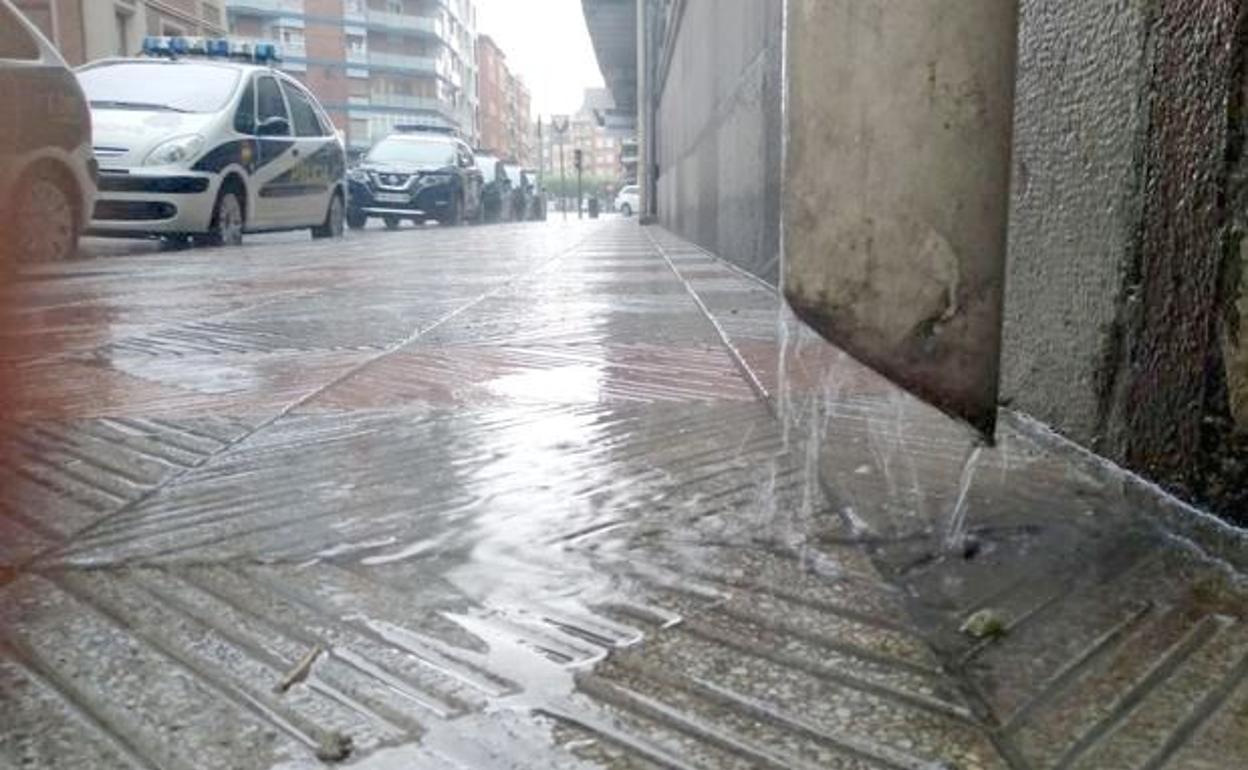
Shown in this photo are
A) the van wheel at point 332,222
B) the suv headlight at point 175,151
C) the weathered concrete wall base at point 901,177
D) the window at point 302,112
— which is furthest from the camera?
the van wheel at point 332,222

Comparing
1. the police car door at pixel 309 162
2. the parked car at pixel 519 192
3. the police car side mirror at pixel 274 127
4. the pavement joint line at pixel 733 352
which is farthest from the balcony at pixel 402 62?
the pavement joint line at pixel 733 352

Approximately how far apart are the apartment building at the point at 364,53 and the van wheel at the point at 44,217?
2863 inches

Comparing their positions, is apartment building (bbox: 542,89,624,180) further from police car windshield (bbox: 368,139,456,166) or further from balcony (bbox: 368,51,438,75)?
police car windshield (bbox: 368,139,456,166)

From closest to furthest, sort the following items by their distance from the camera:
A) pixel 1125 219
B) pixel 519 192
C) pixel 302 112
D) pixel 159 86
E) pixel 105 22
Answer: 1. pixel 1125 219
2. pixel 159 86
3. pixel 302 112
4. pixel 105 22
5. pixel 519 192

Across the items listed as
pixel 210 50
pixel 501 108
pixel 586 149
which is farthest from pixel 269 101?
pixel 586 149

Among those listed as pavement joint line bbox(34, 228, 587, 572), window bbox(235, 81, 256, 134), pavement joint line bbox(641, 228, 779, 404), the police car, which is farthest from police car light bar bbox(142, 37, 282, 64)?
pavement joint line bbox(34, 228, 587, 572)

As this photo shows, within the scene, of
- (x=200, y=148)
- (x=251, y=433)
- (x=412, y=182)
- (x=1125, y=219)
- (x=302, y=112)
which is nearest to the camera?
(x=1125, y=219)

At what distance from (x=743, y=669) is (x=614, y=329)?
2.72 metres

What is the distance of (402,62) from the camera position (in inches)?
3319

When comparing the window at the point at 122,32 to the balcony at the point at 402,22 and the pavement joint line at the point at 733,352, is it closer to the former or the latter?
the pavement joint line at the point at 733,352

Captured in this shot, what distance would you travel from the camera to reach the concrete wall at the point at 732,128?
4676 mm

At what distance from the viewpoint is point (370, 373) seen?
114 inches

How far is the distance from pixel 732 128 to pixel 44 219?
13.3 feet

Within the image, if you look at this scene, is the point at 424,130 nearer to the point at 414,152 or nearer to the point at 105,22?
the point at 105,22
